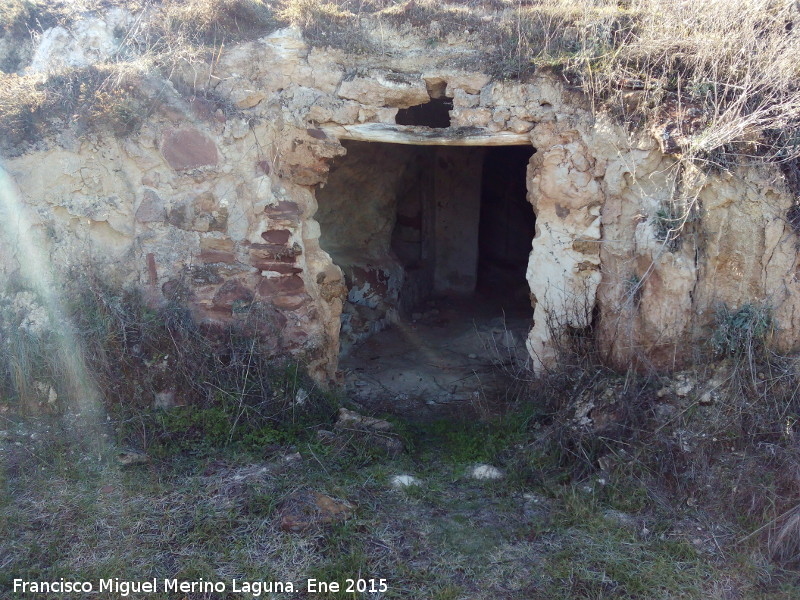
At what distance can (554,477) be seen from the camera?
3457mm

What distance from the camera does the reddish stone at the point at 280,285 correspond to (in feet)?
13.9

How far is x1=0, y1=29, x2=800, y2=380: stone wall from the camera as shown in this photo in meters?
3.96

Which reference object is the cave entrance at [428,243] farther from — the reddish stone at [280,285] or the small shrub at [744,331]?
the small shrub at [744,331]

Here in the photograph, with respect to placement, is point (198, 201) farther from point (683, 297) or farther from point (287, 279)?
point (683, 297)

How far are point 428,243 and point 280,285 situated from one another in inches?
139

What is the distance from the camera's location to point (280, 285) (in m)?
4.25

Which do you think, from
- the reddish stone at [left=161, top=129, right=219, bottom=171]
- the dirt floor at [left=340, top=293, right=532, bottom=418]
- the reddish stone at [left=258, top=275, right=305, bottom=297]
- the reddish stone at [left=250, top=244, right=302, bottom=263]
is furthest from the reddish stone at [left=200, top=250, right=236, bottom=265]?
the dirt floor at [left=340, top=293, right=532, bottom=418]

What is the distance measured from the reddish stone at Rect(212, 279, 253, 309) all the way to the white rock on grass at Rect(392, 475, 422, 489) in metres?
1.50

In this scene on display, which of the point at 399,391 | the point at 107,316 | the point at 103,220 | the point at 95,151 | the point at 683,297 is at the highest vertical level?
the point at 95,151

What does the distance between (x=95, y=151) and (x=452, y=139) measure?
2218 millimetres

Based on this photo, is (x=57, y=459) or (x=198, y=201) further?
(x=198, y=201)

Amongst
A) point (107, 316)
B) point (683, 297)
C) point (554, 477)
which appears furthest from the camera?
point (107, 316)

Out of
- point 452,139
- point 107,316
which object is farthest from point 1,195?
point 452,139

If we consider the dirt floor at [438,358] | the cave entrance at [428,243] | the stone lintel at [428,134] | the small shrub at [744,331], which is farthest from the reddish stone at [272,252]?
the small shrub at [744,331]
